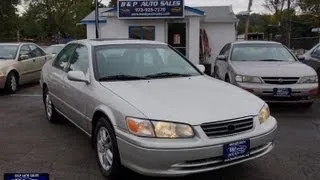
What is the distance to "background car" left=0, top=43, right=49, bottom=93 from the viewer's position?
38.6 feet

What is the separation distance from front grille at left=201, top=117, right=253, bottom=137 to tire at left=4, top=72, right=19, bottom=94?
27.7 ft

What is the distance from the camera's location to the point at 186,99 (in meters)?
4.84

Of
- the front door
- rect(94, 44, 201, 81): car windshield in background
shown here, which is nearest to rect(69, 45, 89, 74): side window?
rect(94, 44, 201, 81): car windshield in background

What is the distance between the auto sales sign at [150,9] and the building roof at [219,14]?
8.61ft

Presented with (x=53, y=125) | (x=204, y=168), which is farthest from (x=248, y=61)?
(x=204, y=168)

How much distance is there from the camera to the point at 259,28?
8481cm

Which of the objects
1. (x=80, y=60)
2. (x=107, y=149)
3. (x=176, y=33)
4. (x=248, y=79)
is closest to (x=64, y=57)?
(x=80, y=60)

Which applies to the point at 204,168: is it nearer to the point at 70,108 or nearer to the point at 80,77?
the point at 80,77

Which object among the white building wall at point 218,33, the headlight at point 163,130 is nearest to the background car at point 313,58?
the headlight at point 163,130

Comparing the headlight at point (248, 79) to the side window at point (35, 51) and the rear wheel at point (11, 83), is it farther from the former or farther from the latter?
the side window at point (35, 51)

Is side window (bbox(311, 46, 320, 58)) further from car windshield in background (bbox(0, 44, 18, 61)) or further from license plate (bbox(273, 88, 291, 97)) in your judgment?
car windshield in background (bbox(0, 44, 18, 61))

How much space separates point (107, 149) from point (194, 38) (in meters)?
13.2

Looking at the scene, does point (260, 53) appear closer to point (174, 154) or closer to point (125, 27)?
point (174, 154)

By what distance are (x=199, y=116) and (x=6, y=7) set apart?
4798 centimetres
